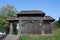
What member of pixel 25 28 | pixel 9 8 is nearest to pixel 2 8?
pixel 9 8

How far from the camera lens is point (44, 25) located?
2794 cm

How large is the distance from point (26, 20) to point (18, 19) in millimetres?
1307

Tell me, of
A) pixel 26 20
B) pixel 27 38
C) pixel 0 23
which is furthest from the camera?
pixel 0 23

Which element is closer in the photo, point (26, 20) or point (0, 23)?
point (26, 20)

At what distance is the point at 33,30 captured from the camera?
2938 centimetres

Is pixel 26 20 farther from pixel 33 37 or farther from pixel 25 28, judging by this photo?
pixel 33 37

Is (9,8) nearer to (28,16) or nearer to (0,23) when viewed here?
(0,23)

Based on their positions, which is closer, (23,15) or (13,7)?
(23,15)

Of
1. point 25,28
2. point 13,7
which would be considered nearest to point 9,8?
point 13,7

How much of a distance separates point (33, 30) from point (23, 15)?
329 centimetres

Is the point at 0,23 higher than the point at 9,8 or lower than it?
lower

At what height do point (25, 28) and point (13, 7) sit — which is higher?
point (13, 7)

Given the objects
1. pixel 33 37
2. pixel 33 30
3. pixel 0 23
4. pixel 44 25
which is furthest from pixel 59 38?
pixel 0 23

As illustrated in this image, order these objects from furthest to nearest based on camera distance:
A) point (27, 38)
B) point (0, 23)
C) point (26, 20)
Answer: point (0, 23), point (26, 20), point (27, 38)
